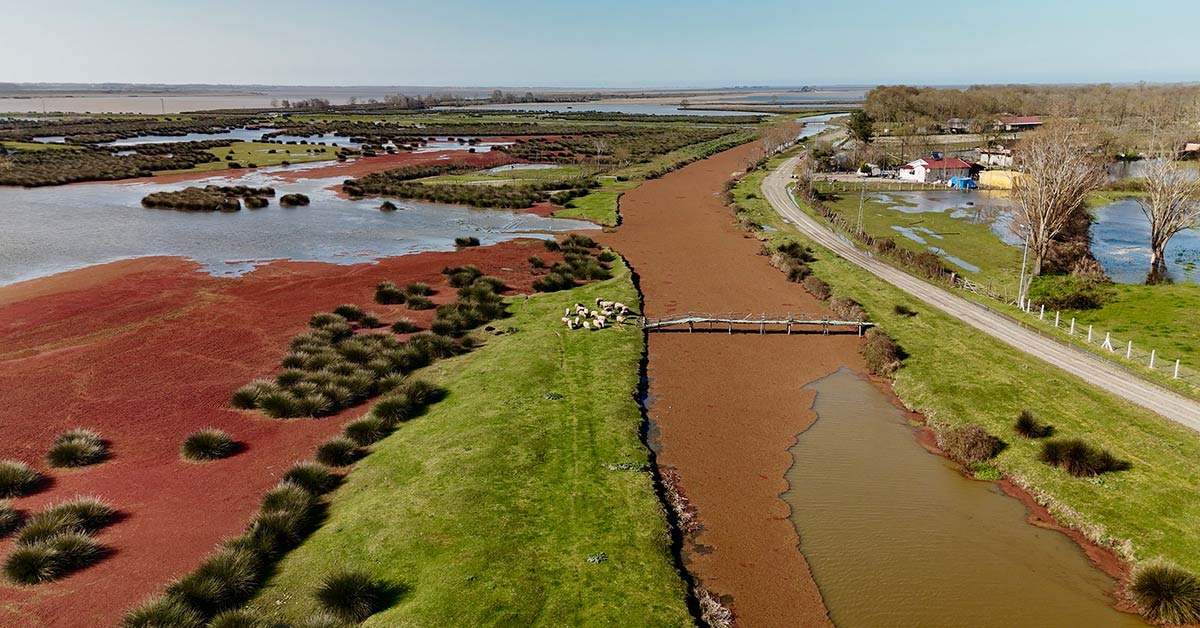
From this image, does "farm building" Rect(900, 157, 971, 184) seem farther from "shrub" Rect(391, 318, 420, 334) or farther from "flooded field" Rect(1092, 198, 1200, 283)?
"shrub" Rect(391, 318, 420, 334)

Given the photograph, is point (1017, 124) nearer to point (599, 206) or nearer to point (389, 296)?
point (599, 206)

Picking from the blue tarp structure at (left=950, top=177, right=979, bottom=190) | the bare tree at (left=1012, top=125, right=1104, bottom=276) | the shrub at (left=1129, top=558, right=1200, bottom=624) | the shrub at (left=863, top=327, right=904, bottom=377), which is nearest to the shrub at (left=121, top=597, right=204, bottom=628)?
the shrub at (left=1129, top=558, right=1200, bottom=624)

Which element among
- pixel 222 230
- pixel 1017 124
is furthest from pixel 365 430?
pixel 1017 124

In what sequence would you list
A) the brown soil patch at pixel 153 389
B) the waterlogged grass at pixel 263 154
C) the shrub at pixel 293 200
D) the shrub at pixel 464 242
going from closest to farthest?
1. the brown soil patch at pixel 153 389
2. the shrub at pixel 464 242
3. the shrub at pixel 293 200
4. the waterlogged grass at pixel 263 154

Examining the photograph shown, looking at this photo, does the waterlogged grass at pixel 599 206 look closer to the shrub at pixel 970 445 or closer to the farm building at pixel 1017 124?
the shrub at pixel 970 445

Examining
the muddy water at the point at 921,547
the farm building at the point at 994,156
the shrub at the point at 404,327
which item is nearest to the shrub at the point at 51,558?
the muddy water at the point at 921,547

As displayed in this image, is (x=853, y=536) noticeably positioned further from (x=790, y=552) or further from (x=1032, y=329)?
(x=1032, y=329)

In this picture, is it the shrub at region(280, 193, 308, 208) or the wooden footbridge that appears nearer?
the wooden footbridge
